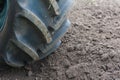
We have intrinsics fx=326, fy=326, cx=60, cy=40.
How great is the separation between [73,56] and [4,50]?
1.41 feet

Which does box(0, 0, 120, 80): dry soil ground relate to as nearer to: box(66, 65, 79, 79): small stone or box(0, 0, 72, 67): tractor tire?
box(66, 65, 79, 79): small stone

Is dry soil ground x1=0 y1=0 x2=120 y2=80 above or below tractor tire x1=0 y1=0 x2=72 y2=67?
below

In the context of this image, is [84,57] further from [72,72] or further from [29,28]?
[29,28]

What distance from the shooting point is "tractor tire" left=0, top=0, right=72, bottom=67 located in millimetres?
1459

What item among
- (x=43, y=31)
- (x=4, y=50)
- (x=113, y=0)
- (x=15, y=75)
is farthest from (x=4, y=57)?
(x=113, y=0)

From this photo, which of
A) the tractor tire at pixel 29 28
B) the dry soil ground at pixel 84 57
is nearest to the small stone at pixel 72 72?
the dry soil ground at pixel 84 57

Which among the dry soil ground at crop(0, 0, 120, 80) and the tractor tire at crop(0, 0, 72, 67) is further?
the dry soil ground at crop(0, 0, 120, 80)

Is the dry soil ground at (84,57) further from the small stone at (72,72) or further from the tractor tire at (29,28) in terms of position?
the tractor tire at (29,28)

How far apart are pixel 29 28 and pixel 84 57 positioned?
458 mm

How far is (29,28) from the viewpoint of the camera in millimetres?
1517

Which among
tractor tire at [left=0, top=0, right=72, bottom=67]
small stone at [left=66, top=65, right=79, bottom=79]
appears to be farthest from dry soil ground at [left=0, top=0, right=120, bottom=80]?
tractor tire at [left=0, top=0, right=72, bottom=67]

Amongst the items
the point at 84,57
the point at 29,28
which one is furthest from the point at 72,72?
the point at 29,28

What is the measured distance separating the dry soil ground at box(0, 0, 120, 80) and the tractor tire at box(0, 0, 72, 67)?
0.43 ft

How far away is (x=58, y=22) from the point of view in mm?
1589
